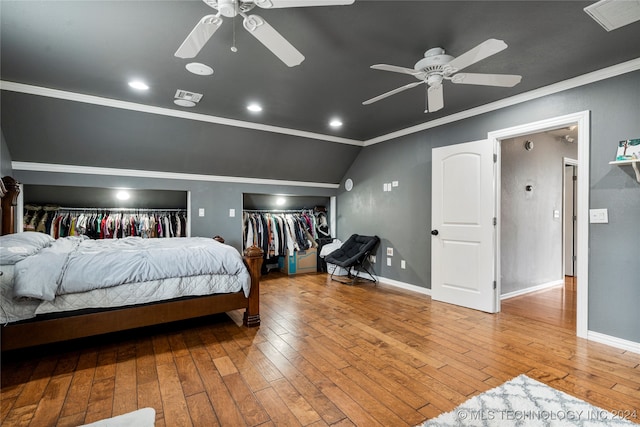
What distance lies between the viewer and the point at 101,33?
2133 millimetres

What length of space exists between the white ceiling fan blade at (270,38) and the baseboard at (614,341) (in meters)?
3.41

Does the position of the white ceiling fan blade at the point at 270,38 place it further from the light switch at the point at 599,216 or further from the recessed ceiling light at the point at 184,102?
the light switch at the point at 599,216

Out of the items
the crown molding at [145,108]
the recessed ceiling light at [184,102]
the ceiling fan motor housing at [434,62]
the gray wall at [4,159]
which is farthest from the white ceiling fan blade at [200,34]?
the gray wall at [4,159]

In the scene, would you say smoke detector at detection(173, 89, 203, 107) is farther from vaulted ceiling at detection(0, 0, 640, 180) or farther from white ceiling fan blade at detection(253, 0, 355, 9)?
white ceiling fan blade at detection(253, 0, 355, 9)

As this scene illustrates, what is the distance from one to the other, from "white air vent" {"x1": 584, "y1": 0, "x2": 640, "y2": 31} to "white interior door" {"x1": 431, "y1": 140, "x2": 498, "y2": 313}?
157 centimetres

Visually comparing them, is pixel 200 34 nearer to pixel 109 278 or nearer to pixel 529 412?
pixel 109 278

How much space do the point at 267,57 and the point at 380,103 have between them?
1532 mm

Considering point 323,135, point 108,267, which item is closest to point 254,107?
point 323,135

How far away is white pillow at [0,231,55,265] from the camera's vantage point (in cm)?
222

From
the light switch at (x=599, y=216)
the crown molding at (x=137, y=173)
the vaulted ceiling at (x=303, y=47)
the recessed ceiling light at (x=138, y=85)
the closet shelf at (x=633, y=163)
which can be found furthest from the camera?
the crown molding at (x=137, y=173)

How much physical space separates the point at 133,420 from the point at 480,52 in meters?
2.92

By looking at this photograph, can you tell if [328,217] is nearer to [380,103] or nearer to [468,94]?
[380,103]

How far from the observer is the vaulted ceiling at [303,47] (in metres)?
1.91

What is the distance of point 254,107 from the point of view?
368 cm
